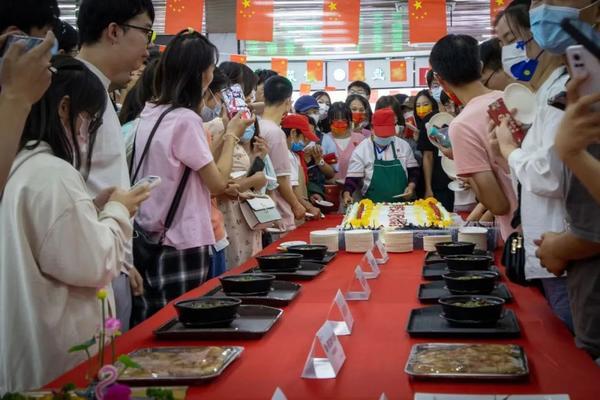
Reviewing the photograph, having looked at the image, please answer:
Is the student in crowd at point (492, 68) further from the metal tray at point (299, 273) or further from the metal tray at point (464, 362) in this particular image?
the metal tray at point (464, 362)

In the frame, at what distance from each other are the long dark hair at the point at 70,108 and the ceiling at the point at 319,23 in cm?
755

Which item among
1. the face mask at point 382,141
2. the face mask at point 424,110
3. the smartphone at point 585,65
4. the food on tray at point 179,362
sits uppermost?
the smartphone at point 585,65

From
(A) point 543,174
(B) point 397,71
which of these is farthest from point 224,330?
(B) point 397,71

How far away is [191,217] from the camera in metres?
2.74

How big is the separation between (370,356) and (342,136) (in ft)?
15.1

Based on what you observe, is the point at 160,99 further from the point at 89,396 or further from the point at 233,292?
the point at 89,396

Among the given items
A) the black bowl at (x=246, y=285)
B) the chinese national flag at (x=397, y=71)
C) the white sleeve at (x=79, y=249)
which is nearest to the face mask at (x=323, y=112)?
the black bowl at (x=246, y=285)

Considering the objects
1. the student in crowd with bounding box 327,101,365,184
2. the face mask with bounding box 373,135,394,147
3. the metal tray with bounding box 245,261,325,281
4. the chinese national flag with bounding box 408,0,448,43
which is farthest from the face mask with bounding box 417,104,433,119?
the metal tray with bounding box 245,261,325,281

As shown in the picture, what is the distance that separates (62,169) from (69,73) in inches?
12.4

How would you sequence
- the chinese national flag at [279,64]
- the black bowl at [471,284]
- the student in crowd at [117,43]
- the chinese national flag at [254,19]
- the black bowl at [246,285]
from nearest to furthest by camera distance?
the black bowl at [471,284]
the black bowl at [246,285]
the student in crowd at [117,43]
the chinese national flag at [254,19]
the chinese national flag at [279,64]

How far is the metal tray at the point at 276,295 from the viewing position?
2.19m

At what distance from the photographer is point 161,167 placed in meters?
2.73

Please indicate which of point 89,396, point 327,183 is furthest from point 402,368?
point 327,183

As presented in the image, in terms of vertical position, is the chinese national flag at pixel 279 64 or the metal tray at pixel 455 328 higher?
the chinese national flag at pixel 279 64
